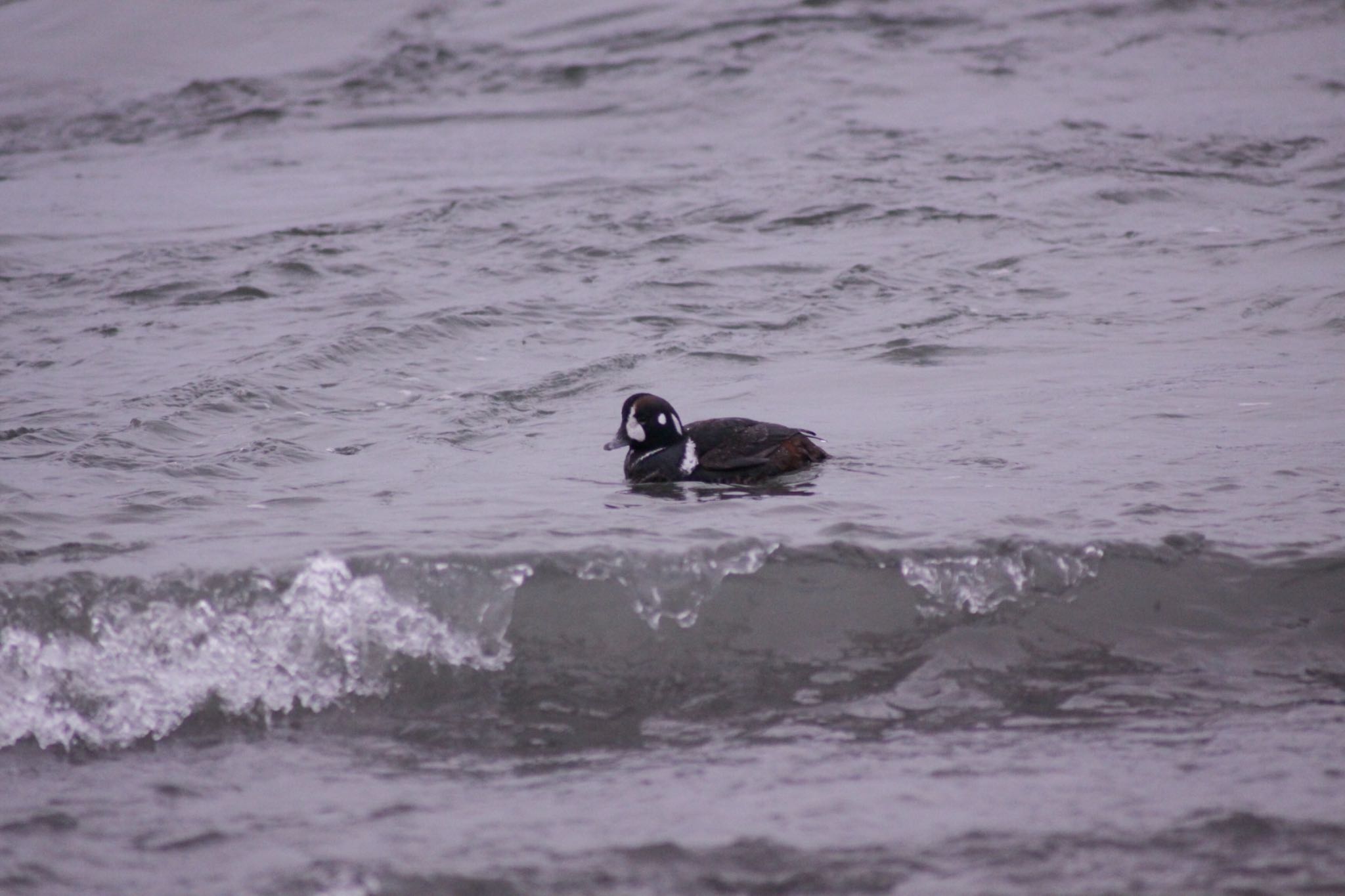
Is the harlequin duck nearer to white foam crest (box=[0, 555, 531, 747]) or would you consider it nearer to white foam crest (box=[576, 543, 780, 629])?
white foam crest (box=[576, 543, 780, 629])

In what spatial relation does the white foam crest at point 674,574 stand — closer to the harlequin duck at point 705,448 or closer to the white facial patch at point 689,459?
the harlequin duck at point 705,448

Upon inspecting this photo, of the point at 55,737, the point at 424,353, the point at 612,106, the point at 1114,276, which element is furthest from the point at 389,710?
the point at 612,106

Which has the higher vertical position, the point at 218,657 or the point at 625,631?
the point at 218,657

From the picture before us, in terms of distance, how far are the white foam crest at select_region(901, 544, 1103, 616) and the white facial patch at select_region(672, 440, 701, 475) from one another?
6.35 feet

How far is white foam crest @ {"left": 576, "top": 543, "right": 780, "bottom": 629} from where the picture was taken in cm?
595

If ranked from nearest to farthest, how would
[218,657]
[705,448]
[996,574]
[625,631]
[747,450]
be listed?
1. [218,657]
2. [625,631]
3. [996,574]
4. [747,450]
5. [705,448]

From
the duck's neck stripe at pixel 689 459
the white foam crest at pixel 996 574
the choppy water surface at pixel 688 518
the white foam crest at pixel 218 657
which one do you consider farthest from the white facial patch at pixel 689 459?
the white foam crest at pixel 218 657

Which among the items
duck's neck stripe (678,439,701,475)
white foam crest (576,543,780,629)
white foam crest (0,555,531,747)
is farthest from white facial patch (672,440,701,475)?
white foam crest (0,555,531,747)

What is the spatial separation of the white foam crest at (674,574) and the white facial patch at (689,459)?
1590 millimetres

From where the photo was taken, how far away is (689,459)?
783cm

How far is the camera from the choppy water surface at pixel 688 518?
14.6 ft

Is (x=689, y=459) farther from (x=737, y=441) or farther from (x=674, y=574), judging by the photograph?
(x=674, y=574)

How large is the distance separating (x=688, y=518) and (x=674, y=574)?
2.69 ft

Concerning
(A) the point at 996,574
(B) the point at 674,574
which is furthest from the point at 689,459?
(A) the point at 996,574
